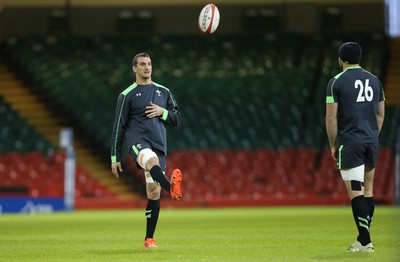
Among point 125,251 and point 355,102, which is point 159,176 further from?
point 355,102

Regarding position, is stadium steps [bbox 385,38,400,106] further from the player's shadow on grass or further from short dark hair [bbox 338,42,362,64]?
short dark hair [bbox 338,42,362,64]

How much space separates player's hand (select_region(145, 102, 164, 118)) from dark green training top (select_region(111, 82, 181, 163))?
0.19ft

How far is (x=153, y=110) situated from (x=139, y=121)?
0.26 meters

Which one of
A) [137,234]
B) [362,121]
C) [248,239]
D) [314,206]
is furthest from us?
[314,206]

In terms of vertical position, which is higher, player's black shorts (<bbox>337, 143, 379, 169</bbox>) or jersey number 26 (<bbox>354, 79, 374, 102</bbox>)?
jersey number 26 (<bbox>354, 79, 374, 102</bbox>)

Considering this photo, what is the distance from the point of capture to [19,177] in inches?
1102

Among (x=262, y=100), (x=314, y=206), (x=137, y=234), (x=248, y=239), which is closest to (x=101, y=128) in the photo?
(x=262, y=100)

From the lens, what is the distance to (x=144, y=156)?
34.6ft

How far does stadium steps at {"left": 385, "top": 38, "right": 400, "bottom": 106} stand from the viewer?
3238 cm

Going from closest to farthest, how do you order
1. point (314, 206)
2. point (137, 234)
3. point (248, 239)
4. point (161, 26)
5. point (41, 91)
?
point (248, 239) → point (137, 234) → point (314, 206) → point (41, 91) → point (161, 26)

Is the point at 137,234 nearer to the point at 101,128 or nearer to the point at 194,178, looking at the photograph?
the point at 194,178

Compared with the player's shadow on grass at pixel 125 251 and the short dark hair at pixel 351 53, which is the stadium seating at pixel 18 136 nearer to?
the player's shadow on grass at pixel 125 251

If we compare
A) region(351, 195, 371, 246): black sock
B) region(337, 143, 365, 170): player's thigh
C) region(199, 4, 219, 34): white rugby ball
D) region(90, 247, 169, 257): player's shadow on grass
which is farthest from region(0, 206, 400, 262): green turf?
region(199, 4, 219, 34): white rugby ball

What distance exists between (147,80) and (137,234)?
3.89 metres
